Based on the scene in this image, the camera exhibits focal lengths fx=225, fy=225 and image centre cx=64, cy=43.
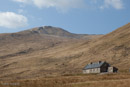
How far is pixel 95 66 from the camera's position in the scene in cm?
10225

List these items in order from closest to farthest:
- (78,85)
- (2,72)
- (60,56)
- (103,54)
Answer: (78,85), (2,72), (103,54), (60,56)

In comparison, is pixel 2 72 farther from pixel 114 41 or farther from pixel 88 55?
pixel 114 41

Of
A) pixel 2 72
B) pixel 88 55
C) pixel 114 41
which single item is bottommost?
pixel 2 72

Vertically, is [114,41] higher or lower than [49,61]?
higher

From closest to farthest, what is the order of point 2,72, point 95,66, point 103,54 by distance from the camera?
point 95,66, point 2,72, point 103,54

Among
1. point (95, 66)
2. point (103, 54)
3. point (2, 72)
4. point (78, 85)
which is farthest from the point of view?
point (103, 54)

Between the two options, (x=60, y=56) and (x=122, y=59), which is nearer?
(x=122, y=59)

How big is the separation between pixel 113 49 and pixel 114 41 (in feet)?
71.8

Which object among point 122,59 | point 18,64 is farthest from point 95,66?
point 18,64

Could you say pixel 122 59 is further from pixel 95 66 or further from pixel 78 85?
pixel 78 85

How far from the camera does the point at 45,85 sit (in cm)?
3638

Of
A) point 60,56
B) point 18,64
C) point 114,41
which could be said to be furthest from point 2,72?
point 114,41

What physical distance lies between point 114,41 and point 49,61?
200 feet

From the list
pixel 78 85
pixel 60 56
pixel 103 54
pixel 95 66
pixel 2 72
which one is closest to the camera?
pixel 78 85
